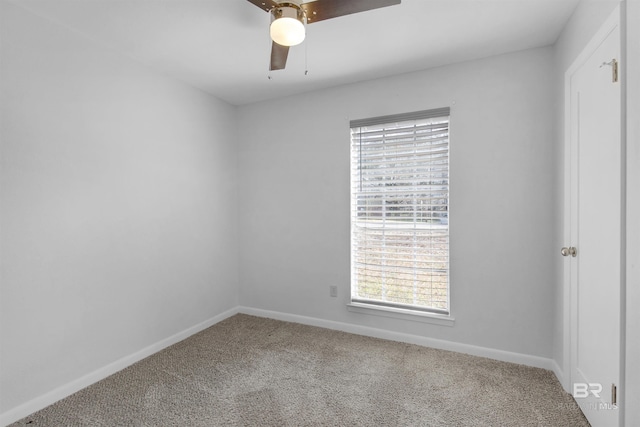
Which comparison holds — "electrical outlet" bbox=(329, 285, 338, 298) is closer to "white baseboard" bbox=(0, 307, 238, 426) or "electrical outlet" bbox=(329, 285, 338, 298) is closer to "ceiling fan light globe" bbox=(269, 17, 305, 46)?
"white baseboard" bbox=(0, 307, 238, 426)

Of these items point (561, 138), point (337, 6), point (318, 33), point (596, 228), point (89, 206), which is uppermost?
point (318, 33)

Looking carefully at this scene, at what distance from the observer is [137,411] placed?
200 cm

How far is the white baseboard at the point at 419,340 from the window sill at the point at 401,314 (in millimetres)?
152

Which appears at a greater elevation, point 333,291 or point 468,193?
point 468,193

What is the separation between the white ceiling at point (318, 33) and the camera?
1947mm

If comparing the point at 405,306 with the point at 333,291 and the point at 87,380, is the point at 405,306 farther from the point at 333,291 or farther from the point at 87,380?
the point at 87,380

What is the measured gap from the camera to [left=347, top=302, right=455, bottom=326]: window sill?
279 centimetres

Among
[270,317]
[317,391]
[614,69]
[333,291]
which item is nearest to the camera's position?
[614,69]

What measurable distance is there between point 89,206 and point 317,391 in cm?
206

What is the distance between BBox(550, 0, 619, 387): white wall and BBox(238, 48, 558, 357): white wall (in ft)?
0.24

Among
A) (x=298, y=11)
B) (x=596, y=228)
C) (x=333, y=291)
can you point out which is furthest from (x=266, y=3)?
(x=333, y=291)

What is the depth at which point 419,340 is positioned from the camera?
288cm

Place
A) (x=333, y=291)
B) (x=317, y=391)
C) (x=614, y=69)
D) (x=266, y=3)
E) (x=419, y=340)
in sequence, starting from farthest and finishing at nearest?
(x=333, y=291), (x=419, y=340), (x=317, y=391), (x=266, y=3), (x=614, y=69)

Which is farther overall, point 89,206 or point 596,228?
point 89,206
